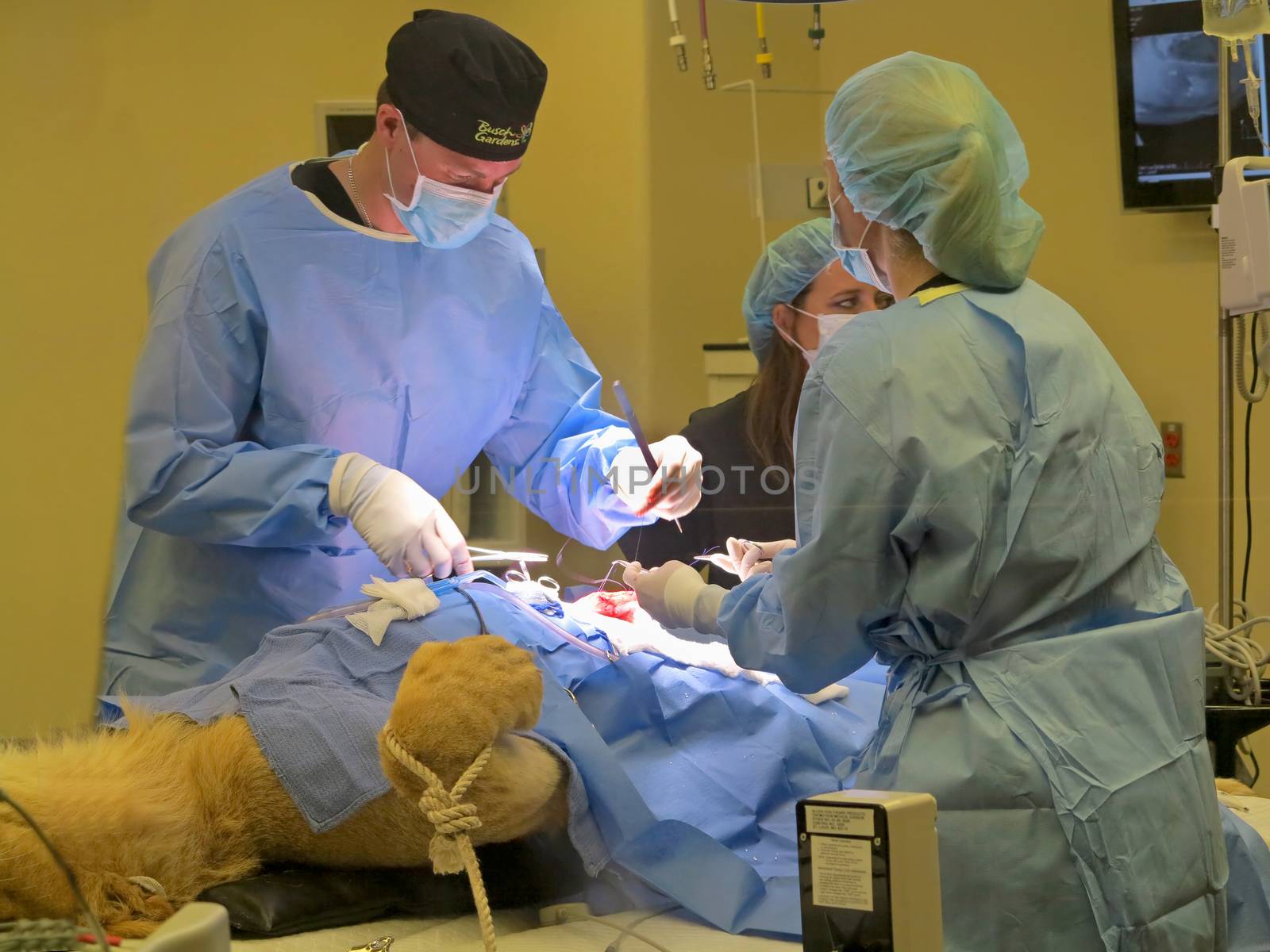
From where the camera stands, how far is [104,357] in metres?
1.50

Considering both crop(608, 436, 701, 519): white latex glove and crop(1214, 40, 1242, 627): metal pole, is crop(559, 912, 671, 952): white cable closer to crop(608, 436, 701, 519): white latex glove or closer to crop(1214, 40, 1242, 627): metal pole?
crop(608, 436, 701, 519): white latex glove

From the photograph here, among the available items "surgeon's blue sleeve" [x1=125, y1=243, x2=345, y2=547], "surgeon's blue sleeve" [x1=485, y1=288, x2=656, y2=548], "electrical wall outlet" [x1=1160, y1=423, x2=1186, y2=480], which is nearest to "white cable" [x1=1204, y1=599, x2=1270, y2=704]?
"electrical wall outlet" [x1=1160, y1=423, x2=1186, y2=480]

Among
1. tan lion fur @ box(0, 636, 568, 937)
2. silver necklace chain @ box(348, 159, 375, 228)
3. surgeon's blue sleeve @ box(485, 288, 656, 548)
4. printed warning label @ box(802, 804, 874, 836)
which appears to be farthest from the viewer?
surgeon's blue sleeve @ box(485, 288, 656, 548)

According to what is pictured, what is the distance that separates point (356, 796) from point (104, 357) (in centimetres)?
63

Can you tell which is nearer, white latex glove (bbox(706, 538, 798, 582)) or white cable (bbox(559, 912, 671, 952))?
white cable (bbox(559, 912, 671, 952))

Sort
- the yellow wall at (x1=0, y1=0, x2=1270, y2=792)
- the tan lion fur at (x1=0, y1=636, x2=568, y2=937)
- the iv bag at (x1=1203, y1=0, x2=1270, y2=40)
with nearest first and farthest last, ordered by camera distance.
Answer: the tan lion fur at (x1=0, y1=636, x2=568, y2=937) → the yellow wall at (x1=0, y1=0, x2=1270, y2=792) → the iv bag at (x1=1203, y1=0, x2=1270, y2=40)

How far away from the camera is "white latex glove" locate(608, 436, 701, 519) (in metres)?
1.71

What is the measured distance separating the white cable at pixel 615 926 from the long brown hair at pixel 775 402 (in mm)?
699

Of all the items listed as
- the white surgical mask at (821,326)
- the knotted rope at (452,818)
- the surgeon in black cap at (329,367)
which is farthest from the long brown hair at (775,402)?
the knotted rope at (452,818)

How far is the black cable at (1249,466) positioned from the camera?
1.93 m

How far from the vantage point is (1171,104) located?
1.96 m

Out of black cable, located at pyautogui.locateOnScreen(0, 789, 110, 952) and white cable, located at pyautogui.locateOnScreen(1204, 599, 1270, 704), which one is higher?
black cable, located at pyautogui.locateOnScreen(0, 789, 110, 952)

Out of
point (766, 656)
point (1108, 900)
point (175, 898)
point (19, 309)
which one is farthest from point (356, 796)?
point (1108, 900)

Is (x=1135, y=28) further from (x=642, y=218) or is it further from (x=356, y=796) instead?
(x=356, y=796)
